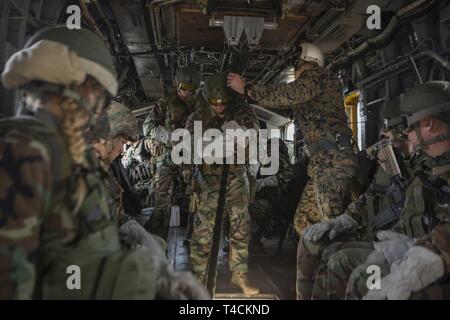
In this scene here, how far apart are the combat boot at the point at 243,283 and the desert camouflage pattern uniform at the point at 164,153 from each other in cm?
136

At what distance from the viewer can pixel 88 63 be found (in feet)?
4.68

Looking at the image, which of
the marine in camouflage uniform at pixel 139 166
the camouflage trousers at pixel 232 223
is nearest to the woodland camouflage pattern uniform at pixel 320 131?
the camouflage trousers at pixel 232 223

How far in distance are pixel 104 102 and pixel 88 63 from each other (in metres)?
0.20

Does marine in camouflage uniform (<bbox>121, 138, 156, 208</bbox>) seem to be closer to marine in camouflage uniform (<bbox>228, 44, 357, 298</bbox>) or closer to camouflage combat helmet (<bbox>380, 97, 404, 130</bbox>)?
marine in camouflage uniform (<bbox>228, 44, 357, 298</bbox>)

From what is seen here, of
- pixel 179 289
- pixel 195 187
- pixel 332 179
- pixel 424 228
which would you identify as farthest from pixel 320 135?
pixel 179 289

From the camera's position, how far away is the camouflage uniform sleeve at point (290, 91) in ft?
12.1

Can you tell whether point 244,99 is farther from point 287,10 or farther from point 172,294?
point 172,294

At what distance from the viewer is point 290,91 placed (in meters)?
3.69

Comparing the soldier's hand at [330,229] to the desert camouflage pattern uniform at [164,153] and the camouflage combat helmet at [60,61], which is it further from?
the desert camouflage pattern uniform at [164,153]

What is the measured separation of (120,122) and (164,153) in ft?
6.02

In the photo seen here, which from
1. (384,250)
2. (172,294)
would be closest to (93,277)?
(172,294)

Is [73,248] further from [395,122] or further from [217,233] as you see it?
[395,122]

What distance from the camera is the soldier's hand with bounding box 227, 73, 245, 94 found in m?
3.70

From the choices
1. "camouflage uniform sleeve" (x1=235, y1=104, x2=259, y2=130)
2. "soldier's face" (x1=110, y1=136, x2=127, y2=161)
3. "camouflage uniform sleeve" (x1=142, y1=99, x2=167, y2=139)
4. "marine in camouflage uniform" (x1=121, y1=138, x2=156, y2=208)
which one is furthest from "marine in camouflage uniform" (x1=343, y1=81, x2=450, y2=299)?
"marine in camouflage uniform" (x1=121, y1=138, x2=156, y2=208)
